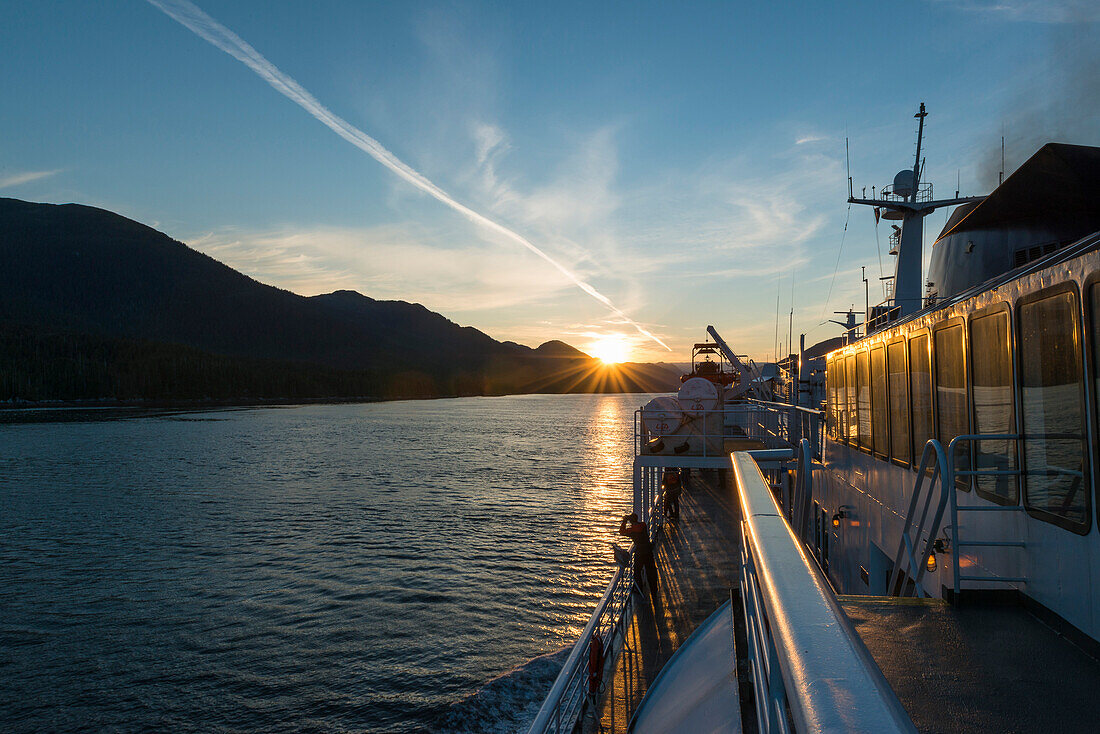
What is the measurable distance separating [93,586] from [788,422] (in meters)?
26.0

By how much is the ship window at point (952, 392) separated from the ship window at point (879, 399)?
1.90 meters

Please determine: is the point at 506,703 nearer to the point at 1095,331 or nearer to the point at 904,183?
the point at 1095,331

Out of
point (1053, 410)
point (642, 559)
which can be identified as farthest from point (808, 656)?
point (642, 559)

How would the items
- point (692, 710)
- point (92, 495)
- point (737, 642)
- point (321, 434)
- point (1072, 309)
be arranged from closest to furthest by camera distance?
1. point (1072, 309)
2. point (737, 642)
3. point (692, 710)
4. point (92, 495)
5. point (321, 434)

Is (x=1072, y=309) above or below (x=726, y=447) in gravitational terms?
above

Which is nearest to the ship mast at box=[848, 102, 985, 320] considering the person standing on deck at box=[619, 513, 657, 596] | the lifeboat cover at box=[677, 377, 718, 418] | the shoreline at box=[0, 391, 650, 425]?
the lifeboat cover at box=[677, 377, 718, 418]

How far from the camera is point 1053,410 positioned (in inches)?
Answer: 171

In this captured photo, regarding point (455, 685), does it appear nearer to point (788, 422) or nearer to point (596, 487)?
point (788, 422)

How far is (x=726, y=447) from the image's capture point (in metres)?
22.4

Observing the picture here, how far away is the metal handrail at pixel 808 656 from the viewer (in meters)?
0.99

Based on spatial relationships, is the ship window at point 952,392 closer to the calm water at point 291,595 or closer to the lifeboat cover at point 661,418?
the calm water at point 291,595

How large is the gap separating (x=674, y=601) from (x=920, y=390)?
9.45m

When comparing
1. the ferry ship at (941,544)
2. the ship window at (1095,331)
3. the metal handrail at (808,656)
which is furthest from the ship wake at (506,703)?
the metal handrail at (808,656)

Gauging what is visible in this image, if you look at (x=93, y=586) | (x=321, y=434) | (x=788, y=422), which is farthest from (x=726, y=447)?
(x=321, y=434)
